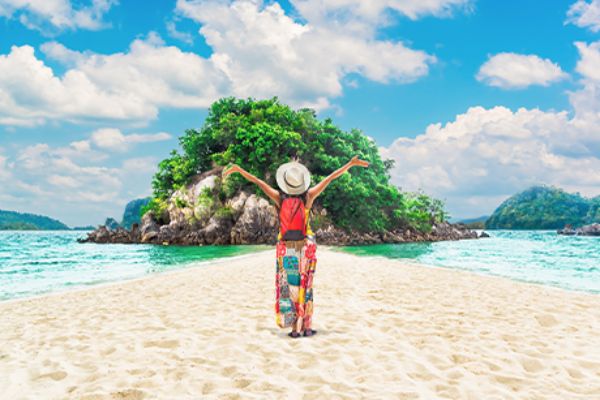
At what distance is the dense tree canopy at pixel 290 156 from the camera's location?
4269 centimetres

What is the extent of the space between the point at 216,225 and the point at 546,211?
125 m

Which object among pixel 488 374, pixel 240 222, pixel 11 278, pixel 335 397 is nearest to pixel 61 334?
pixel 335 397

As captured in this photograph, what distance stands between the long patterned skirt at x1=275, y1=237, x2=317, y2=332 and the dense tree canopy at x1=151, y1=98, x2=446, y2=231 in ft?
115

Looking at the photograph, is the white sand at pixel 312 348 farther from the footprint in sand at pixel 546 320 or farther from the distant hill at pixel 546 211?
the distant hill at pixel 546 211

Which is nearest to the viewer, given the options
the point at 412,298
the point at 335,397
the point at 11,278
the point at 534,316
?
the point at 335,397

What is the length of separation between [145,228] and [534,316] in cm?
4638

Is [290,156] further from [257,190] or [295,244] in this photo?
[295,244]

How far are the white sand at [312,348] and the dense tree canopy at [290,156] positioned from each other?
108ft

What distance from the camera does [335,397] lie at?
3840 mm

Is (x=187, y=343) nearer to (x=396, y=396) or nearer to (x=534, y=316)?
(x=396, y=396)

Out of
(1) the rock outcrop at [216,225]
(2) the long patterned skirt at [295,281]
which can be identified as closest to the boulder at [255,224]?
(1) the rock outcrop at [216,225]

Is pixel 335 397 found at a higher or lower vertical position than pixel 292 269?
lower

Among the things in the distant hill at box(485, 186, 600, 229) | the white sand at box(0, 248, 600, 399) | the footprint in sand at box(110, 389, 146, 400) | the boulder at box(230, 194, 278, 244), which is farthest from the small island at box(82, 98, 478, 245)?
the distant hill at box(485, 186, 600, 229)

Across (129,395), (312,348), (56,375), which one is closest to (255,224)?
(312,348)
